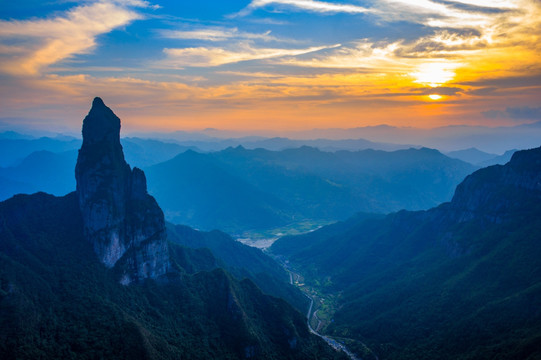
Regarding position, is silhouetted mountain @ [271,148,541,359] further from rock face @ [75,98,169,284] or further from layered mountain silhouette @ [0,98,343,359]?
rock face @ [75,98,169,284]

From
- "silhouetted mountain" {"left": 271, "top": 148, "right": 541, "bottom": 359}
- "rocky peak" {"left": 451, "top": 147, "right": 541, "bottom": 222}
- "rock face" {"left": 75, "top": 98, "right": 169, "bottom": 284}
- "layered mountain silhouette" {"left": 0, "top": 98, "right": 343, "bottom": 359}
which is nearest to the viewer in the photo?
"layered mountain silhouette" {"left": 0, "top": 98, "right": 343, "bottom": 359}

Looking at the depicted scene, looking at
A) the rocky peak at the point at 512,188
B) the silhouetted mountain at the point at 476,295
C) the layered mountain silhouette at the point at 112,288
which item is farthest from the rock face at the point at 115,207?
the rocky peak at the point at 512,188

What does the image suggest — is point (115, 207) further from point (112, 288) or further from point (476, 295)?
point (476, 295)

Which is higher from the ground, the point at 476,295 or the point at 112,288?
the point at 112,288

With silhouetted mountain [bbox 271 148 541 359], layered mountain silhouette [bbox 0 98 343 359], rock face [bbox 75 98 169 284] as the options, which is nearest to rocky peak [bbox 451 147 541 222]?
silhouetted mountain [bbox 271 148 541 359]

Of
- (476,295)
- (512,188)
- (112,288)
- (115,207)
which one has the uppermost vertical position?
(115,207)

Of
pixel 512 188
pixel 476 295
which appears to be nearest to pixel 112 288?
pixel 476 295
